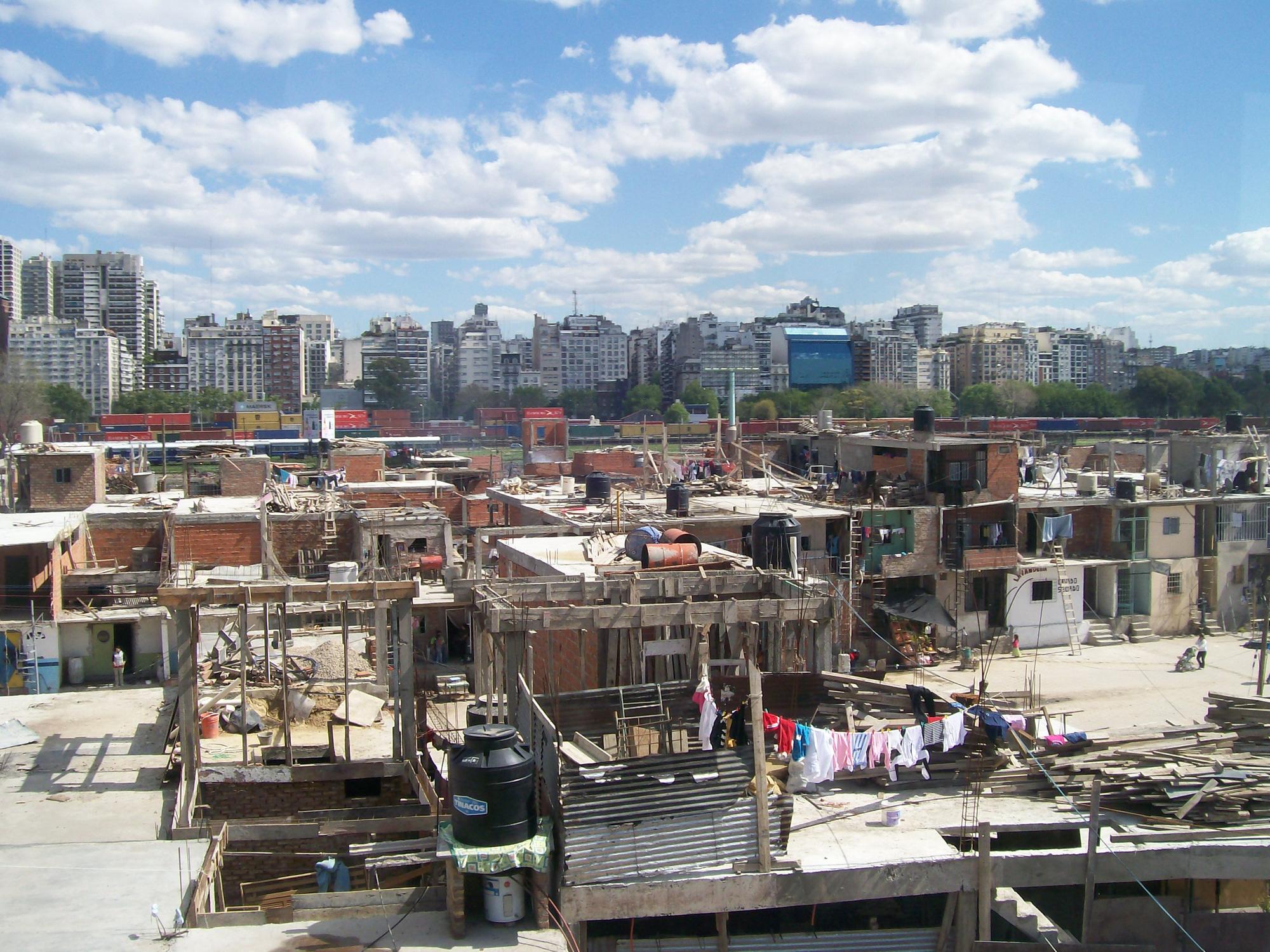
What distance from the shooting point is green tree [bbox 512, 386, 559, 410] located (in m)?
138

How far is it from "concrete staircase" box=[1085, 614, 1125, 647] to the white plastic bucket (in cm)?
2423

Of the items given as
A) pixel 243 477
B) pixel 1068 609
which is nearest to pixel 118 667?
pixel 243 477

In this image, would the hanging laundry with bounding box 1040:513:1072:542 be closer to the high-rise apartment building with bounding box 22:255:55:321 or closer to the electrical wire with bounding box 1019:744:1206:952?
the electrical wire with bounding box 1019:744:1206:952

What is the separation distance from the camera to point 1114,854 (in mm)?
10820

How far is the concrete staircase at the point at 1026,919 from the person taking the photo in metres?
11.1

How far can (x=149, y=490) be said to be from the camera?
32938mm

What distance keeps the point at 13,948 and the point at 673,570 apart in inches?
376

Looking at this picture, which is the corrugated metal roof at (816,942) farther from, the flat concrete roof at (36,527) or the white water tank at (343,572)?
the flat concrete roof at (36,527)

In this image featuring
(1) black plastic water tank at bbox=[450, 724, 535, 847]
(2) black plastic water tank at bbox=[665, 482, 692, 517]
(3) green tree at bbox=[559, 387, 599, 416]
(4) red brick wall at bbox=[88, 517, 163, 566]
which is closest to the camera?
(1) black plastic water tank at bbox=[450, 724, 535, 847]

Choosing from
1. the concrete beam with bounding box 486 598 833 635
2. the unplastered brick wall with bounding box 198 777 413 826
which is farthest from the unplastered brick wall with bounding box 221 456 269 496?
the concrete beam with bounding box 486 598 833 635

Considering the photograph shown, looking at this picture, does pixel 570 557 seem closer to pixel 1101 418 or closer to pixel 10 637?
pixel 10 637

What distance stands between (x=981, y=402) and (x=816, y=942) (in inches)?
4309

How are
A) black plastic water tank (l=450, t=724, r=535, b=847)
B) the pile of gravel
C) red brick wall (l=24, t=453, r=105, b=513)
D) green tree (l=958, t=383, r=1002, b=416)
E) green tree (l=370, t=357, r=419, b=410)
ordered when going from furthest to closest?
green tree (l=370, t=357, r=419, b=410)
green tree (l=958, t=383, r=1002, b=416)
red brick wall (l=24, t=453, r=105, b=513)
the pile of gravel
black plastic water tank (l=450, t=724, r=535, b=847)

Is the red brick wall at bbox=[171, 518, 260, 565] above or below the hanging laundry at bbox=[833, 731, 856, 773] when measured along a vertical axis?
above
